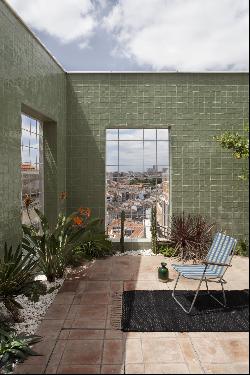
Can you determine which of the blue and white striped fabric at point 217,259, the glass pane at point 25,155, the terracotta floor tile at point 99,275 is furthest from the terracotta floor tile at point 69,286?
the glass pane at point 25,155

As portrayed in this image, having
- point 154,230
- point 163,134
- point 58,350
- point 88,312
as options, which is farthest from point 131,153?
point 58,350

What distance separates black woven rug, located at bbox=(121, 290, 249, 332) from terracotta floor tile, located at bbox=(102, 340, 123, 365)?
275mm

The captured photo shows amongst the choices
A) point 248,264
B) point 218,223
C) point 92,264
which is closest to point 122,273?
point 92,264

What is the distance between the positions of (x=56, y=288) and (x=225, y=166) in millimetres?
4500

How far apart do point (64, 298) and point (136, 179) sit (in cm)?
365

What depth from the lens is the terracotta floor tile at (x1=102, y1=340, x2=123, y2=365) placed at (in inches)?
107

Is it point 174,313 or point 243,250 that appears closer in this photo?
point 243,250

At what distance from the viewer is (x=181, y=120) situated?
710 cm

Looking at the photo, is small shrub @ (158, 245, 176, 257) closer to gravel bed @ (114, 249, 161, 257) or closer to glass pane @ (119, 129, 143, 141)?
gravel bed @ (114, 249, 161, 257)

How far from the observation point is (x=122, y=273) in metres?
5.43

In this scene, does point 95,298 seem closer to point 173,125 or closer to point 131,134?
point 131,134

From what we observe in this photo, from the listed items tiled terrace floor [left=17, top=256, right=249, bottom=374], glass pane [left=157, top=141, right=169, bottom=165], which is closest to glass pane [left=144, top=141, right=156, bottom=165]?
glass pane [left=157, top=141, right=169, bottom=165]

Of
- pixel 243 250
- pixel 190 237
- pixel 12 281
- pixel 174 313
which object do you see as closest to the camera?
pixel 243 250

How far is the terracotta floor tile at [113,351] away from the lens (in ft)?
8.91
